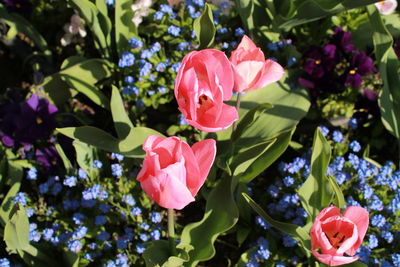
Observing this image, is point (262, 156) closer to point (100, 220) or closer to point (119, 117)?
point (119, 117)

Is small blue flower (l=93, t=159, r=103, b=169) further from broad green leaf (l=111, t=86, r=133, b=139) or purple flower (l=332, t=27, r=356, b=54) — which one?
purple flower (l=332, t=27, r=356, b=54)

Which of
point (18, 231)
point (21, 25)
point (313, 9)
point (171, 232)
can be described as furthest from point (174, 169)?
point (21, 25)

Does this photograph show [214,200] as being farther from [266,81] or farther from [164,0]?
[164,0]

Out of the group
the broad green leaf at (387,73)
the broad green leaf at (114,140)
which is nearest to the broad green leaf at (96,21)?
the broad green leaf at (114,140)

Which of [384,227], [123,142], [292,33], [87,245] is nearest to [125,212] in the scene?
[87,245]

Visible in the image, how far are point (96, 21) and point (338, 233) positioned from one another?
51.0 inches

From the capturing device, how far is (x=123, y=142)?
1.51m

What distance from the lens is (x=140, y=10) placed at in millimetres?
2096

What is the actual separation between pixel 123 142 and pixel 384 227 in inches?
36.4

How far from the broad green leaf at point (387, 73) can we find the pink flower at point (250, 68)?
0.68 meters

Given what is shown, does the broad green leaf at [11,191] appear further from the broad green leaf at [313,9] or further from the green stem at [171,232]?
the broad green leaf at [313,9]

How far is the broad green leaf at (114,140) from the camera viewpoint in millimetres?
1521

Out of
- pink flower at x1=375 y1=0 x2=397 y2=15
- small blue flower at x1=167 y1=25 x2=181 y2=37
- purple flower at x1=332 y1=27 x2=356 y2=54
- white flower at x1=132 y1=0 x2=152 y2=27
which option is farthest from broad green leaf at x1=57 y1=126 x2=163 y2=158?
pink flower at x1=375 y1=0 x2=397 y2=15

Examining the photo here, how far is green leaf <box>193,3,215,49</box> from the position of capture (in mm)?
1423
